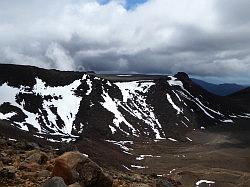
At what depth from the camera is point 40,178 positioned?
23.2 metres

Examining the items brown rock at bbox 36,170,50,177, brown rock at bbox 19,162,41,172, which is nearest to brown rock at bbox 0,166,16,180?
brown rock at bbox 36,170,50,177

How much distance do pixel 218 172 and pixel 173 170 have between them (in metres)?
18.9

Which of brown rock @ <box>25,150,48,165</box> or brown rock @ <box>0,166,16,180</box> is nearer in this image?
brown rock @ <box>0,166,16,180</box>

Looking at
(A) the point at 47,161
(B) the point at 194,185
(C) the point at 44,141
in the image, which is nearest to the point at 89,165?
(A) the point at 47,161

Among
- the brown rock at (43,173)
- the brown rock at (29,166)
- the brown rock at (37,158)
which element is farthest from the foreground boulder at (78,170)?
the brown rock at (37,158)

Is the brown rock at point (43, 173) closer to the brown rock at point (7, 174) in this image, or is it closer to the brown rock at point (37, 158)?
the brown rock at point (7, 174)

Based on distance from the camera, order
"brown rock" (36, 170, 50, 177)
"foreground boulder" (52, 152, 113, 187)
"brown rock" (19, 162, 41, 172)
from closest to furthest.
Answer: "foreground boulder" (52, 152, 113, 187), "brown rock" (36, 170, 50, 177), "brown rock" (19, 162, 41, 172)

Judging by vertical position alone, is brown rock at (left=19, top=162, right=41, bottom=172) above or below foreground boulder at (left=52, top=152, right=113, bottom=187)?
below

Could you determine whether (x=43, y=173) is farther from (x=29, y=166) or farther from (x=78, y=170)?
(x=78, y=170)

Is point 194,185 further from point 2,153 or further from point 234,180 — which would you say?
point 2,153

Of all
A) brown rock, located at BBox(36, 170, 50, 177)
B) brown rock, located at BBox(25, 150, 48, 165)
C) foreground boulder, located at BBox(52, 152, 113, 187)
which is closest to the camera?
foreground boulder, located at BBox(52, 152, 113, 187)

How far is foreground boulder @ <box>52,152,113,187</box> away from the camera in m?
21.4

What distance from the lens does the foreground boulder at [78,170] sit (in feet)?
70.2

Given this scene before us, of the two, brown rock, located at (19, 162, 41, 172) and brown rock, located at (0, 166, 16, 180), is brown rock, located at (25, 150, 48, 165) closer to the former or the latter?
brown rock, located at (19, 162, 41, 172)
